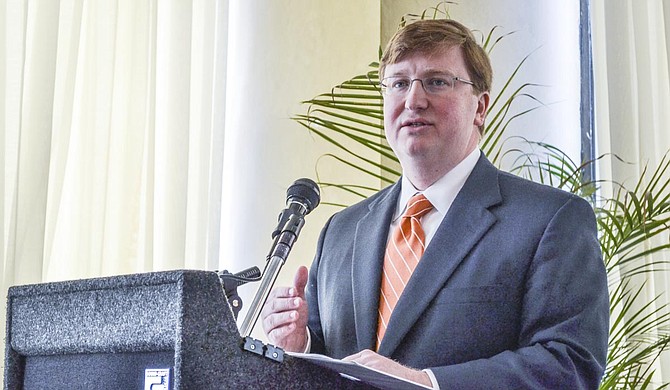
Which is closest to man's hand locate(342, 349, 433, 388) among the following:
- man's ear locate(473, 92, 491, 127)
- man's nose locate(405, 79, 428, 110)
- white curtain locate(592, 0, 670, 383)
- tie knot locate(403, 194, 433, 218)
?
tie knot locate(403, 194, 433, 218)

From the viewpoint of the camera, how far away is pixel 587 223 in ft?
5.90

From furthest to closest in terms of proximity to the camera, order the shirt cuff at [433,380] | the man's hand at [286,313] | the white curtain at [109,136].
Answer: the white curtain at [109,136], the man's hand at [286,313], the shirt cuff at [433,380]

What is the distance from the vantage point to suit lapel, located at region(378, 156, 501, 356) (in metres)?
1.75

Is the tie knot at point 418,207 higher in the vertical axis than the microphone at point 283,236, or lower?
higher

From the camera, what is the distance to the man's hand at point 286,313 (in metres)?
1.73

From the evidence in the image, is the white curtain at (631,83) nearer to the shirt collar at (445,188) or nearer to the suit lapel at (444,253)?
the shirt collar at (445,188)

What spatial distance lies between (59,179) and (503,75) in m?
1.90

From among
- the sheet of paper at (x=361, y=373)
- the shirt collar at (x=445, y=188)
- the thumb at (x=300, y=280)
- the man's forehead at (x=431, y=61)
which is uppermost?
the man's forehead at (x=431, y=61)

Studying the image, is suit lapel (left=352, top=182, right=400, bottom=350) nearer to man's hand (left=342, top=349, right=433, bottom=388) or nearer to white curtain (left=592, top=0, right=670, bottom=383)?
man's hand (left=342, top=349, right=433, bottom=388)

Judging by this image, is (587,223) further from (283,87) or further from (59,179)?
(283,87)

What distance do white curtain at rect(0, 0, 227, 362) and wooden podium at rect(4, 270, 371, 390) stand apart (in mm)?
1308

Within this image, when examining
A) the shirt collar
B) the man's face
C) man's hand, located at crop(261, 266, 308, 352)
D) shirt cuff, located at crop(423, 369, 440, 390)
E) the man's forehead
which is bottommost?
shirt cuff, located at crop(423, 369, 440, 390)

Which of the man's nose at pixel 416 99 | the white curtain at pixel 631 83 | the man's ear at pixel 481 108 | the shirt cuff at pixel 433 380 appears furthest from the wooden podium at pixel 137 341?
the white curtain at pixel 631 83

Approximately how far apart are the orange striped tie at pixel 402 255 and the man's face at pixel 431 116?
10 centimetres
